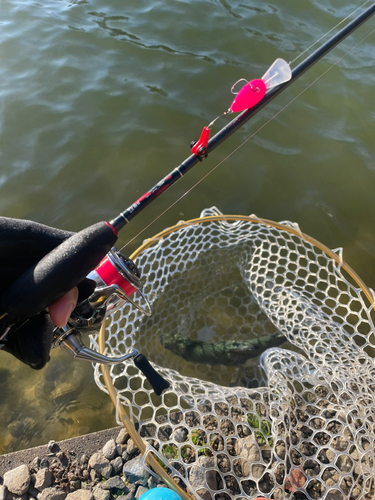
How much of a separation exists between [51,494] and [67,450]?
1.07ft

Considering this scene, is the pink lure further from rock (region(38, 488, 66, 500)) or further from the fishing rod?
rock (region(38, 488, 66, 500))

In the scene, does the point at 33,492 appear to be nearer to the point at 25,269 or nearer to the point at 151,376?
the point at 151,376

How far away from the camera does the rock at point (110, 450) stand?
270cm

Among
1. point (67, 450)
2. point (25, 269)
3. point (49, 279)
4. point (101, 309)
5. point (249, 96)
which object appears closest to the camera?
point (49, 279)

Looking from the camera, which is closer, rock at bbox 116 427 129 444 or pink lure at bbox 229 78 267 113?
pink lure at bbox 229 78 267 113

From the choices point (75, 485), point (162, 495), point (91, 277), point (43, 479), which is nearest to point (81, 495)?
point (75, 485)

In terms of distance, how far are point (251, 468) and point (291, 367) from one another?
0.84m

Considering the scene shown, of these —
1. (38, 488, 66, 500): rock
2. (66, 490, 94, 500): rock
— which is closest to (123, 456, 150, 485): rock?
(66, 490, 94, 500): rock

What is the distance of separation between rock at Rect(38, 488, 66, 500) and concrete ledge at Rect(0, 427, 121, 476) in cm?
27

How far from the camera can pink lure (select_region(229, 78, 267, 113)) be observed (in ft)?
6.95

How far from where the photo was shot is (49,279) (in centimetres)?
137

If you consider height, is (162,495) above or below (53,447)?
above

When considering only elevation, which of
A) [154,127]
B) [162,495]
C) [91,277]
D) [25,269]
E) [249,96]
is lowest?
[162,495]

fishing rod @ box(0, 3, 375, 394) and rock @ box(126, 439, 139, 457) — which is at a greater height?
fishing rod @ box(0, 3, 375, 394)
